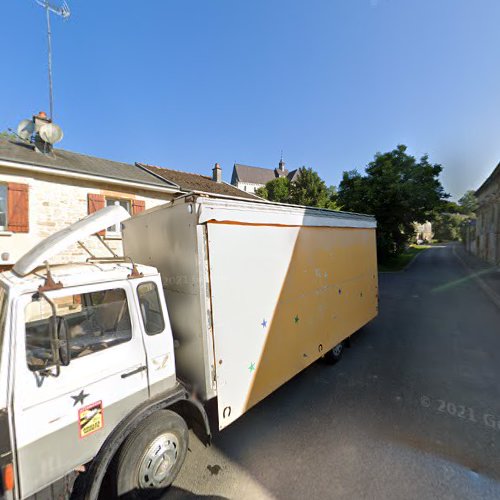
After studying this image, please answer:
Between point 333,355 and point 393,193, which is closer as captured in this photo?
point 333,355

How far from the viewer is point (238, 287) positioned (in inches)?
121

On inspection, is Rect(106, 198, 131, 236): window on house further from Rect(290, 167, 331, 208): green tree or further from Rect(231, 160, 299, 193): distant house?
Rect(231, 160, 299, 193): distant house

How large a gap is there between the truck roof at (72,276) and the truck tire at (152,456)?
56.8 inches

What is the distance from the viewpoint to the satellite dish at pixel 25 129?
945 centimetres

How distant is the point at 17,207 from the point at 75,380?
8.62 meters

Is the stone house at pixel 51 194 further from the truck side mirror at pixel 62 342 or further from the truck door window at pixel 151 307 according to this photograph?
the truck side mirror at pixel 62 342

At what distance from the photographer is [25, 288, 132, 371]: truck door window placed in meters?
2.11

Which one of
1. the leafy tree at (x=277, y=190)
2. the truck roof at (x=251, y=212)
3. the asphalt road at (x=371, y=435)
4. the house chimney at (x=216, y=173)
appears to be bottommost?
the asphalt road at (x=371, y=435)

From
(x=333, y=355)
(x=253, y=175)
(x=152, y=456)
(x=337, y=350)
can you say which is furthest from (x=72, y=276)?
(x=253, y=175)

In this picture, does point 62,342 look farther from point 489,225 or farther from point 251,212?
point 489,225

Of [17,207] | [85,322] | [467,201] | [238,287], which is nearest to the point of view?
[85,322]

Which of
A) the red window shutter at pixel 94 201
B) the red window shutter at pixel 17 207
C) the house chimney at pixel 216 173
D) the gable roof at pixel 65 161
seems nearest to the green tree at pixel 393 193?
the house chimney at pixel 216 173

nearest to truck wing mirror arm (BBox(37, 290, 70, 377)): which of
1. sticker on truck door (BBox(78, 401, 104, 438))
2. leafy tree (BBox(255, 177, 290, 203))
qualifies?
sticker on truck door (BBox(78, 401, 104, 438))

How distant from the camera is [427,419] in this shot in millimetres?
3799
